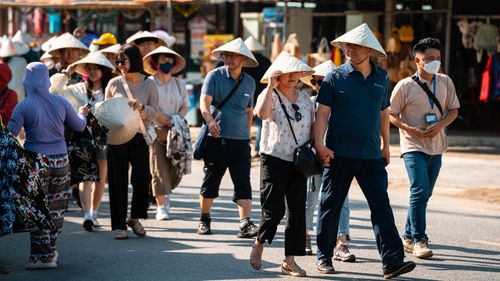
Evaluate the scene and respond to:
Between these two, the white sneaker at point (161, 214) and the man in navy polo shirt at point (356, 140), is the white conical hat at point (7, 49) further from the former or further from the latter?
the man in navy polo shirt at point (356, 140)

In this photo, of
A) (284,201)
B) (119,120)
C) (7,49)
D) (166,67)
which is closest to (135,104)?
(119,120)

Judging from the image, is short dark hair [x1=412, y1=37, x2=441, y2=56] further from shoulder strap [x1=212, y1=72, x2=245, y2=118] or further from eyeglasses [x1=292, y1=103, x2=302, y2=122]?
shoulder strap [x1=212, y1=72, x2=245, y2=118]

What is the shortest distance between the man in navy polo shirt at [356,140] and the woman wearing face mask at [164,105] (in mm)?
3423

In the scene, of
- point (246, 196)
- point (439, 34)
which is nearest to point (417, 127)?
point (246, 196)

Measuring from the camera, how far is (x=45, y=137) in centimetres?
897

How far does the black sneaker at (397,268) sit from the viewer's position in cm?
A: 821

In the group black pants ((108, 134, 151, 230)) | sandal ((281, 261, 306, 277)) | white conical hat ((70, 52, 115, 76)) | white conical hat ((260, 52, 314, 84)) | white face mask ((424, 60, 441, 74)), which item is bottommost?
sandal ((281, 261, 306, 277))

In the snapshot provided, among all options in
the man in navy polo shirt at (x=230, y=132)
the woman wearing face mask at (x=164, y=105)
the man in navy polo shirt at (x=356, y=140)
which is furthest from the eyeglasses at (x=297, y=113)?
the woman wearing face mask at (x=164, y=105)

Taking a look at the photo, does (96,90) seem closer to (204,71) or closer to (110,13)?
(204,71)

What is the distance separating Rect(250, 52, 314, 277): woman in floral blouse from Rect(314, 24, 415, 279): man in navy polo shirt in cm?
19

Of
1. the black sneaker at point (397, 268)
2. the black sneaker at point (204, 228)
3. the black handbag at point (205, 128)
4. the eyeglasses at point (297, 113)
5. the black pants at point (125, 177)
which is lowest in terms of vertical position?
the black sneaker at point (204, 228)

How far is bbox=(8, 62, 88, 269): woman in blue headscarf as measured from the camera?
8898mm

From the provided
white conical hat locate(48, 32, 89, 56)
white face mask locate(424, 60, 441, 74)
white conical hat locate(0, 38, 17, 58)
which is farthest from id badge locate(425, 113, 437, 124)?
white conical hat locate(0, 38, 17, 58)

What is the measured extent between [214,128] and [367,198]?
7.86ft
